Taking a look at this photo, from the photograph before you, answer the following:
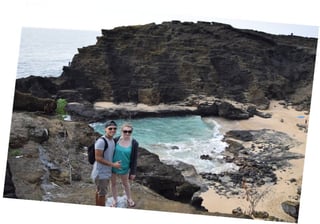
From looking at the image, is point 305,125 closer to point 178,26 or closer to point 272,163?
point 272,163

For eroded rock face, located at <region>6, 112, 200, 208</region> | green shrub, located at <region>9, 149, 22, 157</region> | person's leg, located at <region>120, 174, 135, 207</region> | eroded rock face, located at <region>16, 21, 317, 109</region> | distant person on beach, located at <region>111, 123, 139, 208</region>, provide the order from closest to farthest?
distant person on beach, located at <region>111, 123, 139, 208</region> < person's leg, located at <region>120, 174, 135, 207</region> < eroded rock face, located at <region>6, 112, 200, 208</region> < green shrub, located at <region>9, 149, 22, 157</region> < eroded rock face, located at <region>16, 21, 317, 109</region>

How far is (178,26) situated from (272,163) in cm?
634

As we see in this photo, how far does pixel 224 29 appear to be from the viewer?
13797 mm

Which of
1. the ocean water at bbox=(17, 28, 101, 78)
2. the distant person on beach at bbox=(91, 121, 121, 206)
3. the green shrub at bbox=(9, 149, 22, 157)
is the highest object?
the ocean water at bbox=(17, 28, 101, 78)

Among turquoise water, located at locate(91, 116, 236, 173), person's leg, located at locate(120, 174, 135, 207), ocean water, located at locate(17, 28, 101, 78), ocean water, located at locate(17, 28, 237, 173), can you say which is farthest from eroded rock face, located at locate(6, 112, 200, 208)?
ocean water, located at locate(17, 28, 101, 78)

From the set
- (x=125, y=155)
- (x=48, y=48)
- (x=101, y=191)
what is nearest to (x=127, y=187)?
(x=101, y=191)

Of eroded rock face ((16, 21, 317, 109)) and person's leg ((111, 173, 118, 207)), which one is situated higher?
eroded rock face ((16, 21, 317, 109))

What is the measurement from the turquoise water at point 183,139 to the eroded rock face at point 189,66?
1.81 meters

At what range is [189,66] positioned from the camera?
48.5ft

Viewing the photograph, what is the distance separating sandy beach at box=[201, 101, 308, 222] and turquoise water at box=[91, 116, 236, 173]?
769mm

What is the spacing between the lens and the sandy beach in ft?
29.2

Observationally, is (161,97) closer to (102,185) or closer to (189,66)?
(189,66)

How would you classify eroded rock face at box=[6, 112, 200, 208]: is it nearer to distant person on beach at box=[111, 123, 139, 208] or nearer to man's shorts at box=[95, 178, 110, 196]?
man's shorts at box=[95, 178, 110, 196]

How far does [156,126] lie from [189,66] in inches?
161
